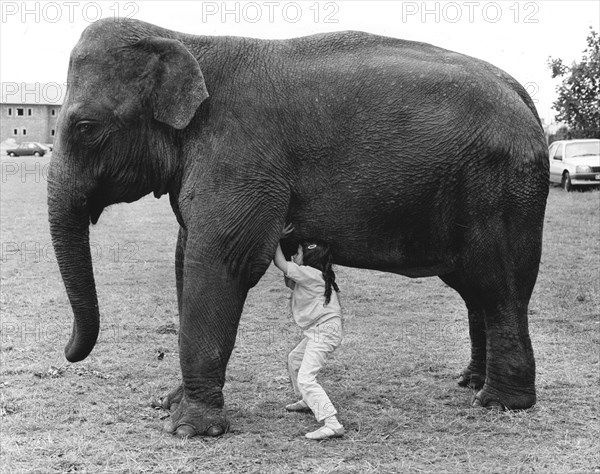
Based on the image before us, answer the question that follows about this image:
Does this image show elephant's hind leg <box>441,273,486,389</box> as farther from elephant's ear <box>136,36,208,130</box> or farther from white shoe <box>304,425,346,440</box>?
elephant's ear <box>136,36,208,130</box>

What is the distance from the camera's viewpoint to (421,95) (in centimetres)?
555

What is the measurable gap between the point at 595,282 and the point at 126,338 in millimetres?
6408

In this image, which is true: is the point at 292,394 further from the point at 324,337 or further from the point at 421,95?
the point at 421,95

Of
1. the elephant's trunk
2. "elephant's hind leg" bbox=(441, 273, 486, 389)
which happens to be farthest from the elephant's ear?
"elephant's hind leg" bbox=(441, 273, 486, 389)

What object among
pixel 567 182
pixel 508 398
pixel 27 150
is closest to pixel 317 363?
pixel 508 398

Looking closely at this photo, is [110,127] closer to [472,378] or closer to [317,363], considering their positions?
[317,363]

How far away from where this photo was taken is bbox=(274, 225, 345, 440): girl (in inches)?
212

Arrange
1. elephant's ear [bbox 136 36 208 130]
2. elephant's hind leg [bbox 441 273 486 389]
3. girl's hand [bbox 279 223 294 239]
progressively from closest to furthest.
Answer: elephant's ear [bbox 136 36 208 130] → girl's hand [bbox 279 223 294 239] → elephant's hind leg [bbox 441 273 486 389]

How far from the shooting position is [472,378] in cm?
650

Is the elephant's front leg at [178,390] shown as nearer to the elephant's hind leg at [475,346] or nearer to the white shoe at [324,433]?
the white shoe at [324,433]

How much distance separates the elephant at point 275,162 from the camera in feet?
17.4

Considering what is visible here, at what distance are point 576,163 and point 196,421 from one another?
22.3 metres

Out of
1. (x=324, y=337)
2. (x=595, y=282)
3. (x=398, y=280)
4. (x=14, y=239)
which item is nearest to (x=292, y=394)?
(x=324, y=337)

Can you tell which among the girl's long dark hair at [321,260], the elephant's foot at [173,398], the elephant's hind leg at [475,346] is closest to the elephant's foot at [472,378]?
the elephant's hind leg at [475,346]
